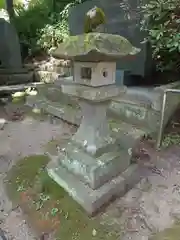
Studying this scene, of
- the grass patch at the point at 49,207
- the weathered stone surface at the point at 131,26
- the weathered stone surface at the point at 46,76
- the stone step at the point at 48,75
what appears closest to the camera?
the grass patch at the point at 49,207

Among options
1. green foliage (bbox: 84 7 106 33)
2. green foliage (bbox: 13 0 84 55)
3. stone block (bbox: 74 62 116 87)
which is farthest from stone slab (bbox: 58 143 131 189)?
green foliage (bbox: 13 0 84 55)

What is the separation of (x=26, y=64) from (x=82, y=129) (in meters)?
5.84

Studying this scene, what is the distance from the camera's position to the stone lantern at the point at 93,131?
5.88 ft

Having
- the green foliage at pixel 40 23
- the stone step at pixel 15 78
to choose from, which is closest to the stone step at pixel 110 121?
the stone step at pixel 15 78

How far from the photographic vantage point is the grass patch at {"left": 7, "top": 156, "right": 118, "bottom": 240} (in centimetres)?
190

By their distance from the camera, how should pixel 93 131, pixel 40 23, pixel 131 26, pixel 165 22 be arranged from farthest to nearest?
pixel 40 23
pixel 131 26
pixel 165 22
pixel 93 131

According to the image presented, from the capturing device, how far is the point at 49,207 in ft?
6.99

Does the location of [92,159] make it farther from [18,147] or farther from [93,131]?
[18,147]

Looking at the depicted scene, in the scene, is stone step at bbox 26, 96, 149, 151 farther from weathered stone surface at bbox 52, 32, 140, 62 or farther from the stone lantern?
weathered stone surface at bbox 52, 32, 140, 62

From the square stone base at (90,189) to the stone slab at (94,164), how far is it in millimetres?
46

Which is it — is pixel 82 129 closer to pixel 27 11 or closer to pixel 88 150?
pixel 88 150

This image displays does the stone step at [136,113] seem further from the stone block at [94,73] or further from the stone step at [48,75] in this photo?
the stone step at [48,75]

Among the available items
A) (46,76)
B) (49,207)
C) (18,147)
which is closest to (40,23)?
(46,76)

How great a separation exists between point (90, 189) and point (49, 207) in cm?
43
